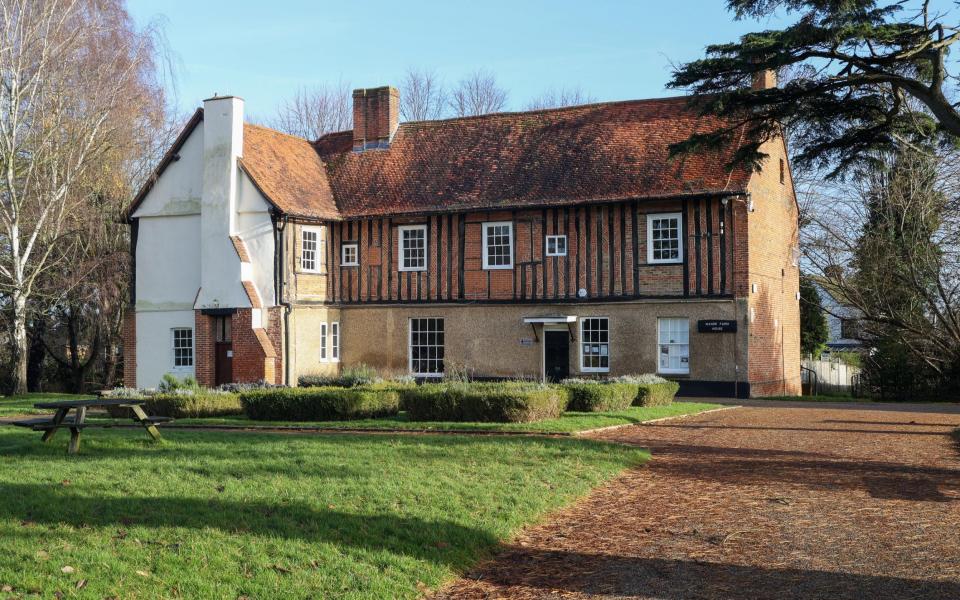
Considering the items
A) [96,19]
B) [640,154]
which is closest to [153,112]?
[96,19]

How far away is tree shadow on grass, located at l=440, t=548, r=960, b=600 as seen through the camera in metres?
7.08

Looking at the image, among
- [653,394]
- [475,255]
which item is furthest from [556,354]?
[653,394]

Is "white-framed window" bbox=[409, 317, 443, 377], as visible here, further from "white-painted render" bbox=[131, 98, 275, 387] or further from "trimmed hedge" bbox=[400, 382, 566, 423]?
"trimmed hedge" bbox=[400, 382, 566, 423]

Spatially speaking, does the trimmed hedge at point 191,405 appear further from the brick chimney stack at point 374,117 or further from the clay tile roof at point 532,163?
the brick chimney stack at point 374,117

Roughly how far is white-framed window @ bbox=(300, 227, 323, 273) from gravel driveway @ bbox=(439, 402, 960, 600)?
1850 cm

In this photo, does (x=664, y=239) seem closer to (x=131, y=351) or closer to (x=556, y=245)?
(x=556, y=245)

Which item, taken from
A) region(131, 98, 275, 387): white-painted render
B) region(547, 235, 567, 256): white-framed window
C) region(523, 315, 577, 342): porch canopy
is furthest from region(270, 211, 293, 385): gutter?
region(547, 235, 567, 256): white-framed window

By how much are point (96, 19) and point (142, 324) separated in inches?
392

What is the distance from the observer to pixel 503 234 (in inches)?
1195

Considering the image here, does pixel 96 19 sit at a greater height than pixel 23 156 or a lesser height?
greater

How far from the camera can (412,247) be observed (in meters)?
31.5

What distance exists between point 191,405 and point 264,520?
1240 cm

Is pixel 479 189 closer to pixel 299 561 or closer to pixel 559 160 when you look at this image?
pixel 559 160

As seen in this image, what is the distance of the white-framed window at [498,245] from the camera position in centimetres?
3025
